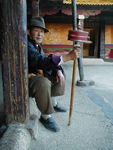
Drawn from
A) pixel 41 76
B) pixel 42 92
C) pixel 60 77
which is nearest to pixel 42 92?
pixel 42 92

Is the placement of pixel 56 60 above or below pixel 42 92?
above

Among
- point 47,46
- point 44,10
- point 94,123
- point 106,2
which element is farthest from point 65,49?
point 94,123

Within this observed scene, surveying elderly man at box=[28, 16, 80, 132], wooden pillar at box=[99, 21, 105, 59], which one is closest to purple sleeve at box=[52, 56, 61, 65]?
elderly man at box=[28, 16, 80, 132]

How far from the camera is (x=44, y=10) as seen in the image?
7.90m

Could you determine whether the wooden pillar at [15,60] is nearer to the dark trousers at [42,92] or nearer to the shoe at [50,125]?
the dark trousers at [42,92]

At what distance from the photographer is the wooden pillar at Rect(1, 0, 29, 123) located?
4.80 ft

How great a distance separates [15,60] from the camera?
1.55 m

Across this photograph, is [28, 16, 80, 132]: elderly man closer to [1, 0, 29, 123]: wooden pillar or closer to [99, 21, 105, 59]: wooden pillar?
[1, 0, 29, 123]: wooden pillar

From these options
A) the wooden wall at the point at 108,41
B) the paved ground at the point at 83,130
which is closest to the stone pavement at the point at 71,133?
the paved ground at the point at 83,130

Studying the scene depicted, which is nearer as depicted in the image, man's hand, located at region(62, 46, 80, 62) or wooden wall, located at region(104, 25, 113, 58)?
man's hand, located at region(62, 46, 80, 62)

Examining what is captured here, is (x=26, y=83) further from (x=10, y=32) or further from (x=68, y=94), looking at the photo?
(x=68, y=94)

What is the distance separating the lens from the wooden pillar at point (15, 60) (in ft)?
4.80

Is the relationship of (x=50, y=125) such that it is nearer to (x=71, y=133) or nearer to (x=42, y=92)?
(x=71, y=133)

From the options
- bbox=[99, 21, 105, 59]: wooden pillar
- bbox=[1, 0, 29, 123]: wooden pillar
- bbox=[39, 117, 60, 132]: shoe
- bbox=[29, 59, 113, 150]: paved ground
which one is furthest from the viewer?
bbox=[99, 21, 105, 59]: wooden pillar
